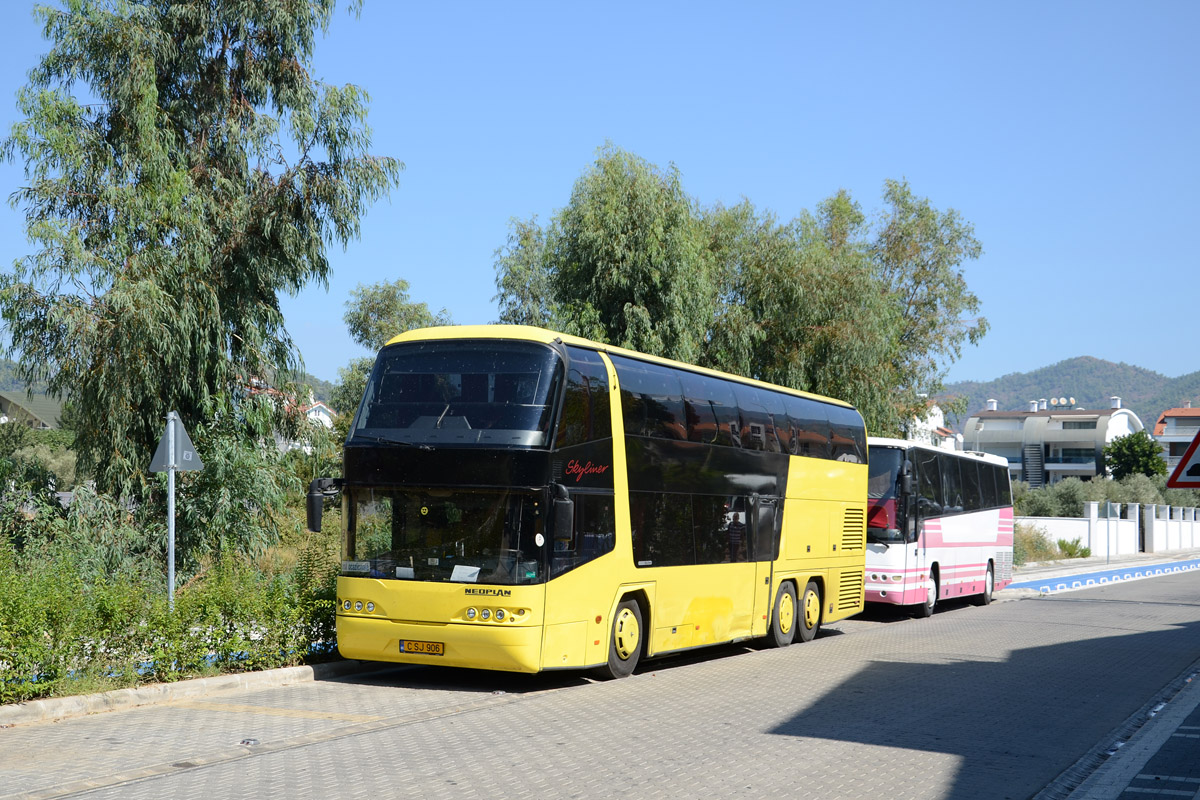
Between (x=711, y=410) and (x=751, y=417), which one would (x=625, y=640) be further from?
(x=751, y=417)

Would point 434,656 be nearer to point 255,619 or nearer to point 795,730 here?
point 255,619

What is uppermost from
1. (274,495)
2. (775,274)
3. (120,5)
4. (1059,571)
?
(120,5)

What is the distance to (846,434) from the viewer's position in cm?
2095

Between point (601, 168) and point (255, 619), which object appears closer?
point (255, 619)

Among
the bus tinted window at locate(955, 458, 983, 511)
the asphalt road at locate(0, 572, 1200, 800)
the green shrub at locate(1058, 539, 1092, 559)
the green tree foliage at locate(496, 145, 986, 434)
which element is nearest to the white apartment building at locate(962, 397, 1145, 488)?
the green shrub at locate(1058, 539, 1092, 559)

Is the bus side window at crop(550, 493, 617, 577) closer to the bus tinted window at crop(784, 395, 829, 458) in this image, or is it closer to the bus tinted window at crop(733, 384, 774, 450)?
the bus tinted window at crop(733, 384, 774, 450)

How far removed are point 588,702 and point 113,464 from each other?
34.7 ft

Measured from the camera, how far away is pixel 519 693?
1277 centimetres

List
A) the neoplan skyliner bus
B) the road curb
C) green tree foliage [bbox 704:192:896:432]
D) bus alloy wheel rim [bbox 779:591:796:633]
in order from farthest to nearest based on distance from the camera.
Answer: green tree foliage [bbox 704:192:896:432]
the neoplan skyliner bus
bus alloy wheel rim [bbox 779:591:796:633]
the road curb

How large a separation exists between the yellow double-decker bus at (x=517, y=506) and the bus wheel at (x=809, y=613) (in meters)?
4.13

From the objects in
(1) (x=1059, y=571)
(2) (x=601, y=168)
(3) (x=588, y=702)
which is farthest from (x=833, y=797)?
(1) (x=1059, y=571)

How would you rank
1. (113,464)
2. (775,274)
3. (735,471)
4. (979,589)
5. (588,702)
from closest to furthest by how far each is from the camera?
(588,702) < (735,471) < (113,464) < (979,589) < (775,274)

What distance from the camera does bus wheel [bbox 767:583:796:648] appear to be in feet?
59.4

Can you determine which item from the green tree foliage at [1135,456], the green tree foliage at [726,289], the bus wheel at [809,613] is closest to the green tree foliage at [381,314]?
the green tree foliage at [726,289]
